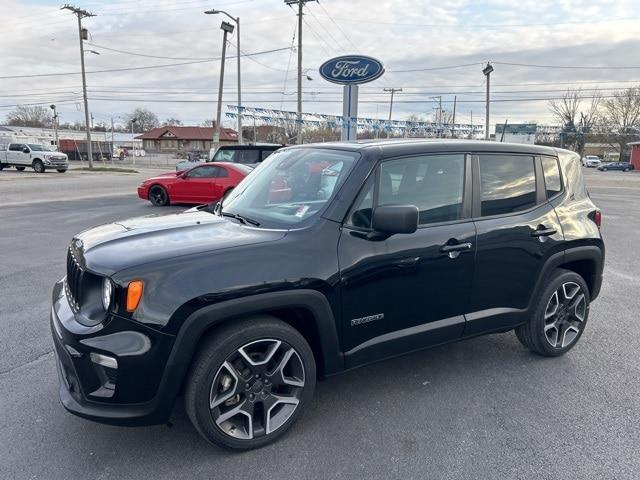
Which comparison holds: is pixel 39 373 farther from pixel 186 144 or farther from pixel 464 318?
pixel 186 144

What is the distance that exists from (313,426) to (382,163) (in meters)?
1.78

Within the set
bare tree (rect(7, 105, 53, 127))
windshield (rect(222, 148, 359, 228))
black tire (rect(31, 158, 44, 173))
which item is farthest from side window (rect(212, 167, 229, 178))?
bare tree (rect(7, 105, 53, 127))

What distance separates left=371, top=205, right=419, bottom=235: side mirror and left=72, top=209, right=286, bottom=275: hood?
0.58 meters

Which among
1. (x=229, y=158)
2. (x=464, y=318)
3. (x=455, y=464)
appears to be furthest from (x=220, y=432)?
(x=229, y=158)

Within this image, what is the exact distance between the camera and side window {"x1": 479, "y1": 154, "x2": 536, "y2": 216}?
11.3ft

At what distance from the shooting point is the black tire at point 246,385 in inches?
97.7

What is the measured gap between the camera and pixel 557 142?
65.6 metres

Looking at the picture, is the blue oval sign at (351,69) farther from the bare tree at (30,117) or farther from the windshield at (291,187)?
the bare tree at (30,117)

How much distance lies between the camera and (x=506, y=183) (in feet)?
11.7

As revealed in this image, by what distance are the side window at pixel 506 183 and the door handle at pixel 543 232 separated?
0.20 meters

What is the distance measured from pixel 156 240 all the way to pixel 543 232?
2877 mm

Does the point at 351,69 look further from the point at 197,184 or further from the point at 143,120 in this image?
the point at 143,120

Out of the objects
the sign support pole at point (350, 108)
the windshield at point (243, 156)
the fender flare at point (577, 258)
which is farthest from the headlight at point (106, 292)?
the sign support pole at point (350, 108)

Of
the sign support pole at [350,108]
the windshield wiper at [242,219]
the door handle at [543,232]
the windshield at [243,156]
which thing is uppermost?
the sign support pole at [350,108]
